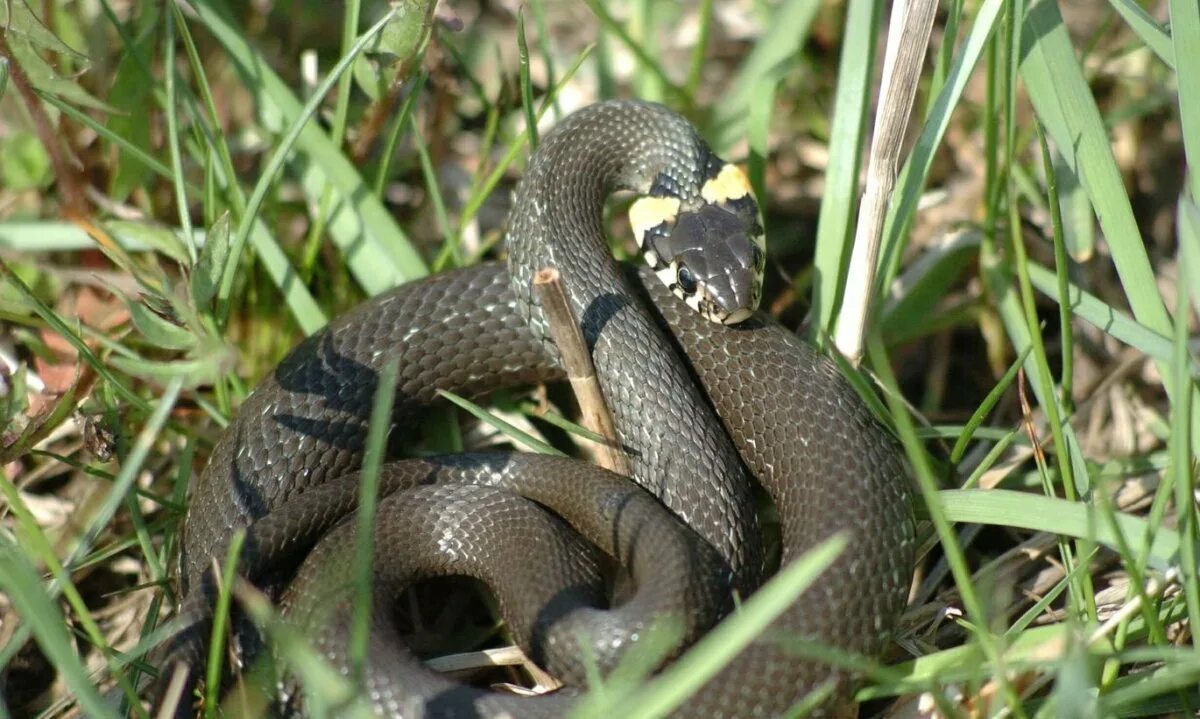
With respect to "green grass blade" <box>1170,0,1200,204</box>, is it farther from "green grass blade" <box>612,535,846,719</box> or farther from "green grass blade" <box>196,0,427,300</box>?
"green grass blade" <box>196,0,427,300</box>

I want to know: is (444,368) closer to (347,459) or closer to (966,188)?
(347,459)

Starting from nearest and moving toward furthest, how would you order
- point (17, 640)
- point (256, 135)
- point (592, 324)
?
point (17, 640) → point (592, 324) → point (256, 135)

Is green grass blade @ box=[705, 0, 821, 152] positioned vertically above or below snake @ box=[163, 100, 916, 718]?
above

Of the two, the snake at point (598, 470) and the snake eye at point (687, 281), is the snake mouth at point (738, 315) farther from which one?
the snake eye at point (687, 281)

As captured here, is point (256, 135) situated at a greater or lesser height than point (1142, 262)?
greater

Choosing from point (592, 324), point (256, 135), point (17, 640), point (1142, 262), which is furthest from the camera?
point (256, 135)

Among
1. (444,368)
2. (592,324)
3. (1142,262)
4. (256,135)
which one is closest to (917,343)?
(1142,262)

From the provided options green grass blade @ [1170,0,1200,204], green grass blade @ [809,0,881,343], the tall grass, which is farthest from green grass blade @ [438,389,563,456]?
green grass blade @ [1170,0,1200,204]

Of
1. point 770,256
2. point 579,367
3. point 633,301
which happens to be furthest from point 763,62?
point 579,367
